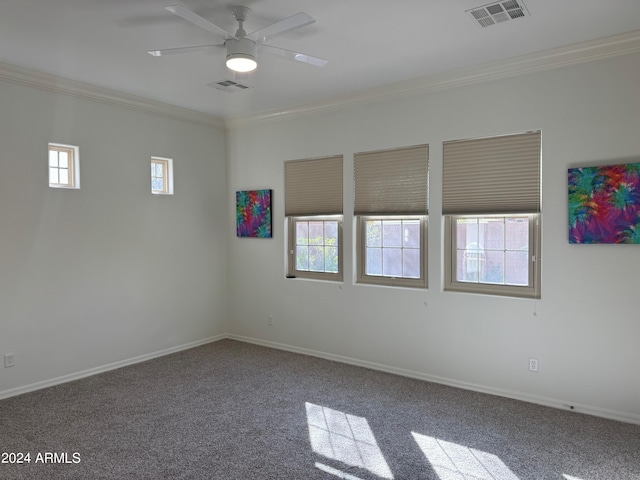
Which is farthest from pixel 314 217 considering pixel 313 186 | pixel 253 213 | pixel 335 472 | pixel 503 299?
pixel 335 472

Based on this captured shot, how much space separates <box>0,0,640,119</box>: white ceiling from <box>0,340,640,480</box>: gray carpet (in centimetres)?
283

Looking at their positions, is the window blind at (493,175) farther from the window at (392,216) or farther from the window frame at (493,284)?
the window at (392,216)

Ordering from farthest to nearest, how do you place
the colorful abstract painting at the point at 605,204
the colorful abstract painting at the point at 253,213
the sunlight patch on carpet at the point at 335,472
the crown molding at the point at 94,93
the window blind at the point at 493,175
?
the colorful abstract painting at the point at 253,213 < the crown molding at the point at 94,93 < the window blind at the point at 493,175 < the colorful abstract painting at the point at 605,204 < the sunlight patch on carpet at the point at 335,472

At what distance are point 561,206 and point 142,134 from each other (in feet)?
13.7

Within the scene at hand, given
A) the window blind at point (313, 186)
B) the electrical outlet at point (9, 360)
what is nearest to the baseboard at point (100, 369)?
the electrical outlet at point (9, 360)

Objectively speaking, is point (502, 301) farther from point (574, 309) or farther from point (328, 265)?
point (328, 265)

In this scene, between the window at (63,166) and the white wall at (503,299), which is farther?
the window at (63,166)

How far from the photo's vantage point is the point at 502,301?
3.91m

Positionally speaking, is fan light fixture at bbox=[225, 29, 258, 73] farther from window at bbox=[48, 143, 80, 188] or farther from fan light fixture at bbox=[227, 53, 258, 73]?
window at bbox=[48, 143, 80, 188]

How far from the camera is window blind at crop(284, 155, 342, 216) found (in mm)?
4957

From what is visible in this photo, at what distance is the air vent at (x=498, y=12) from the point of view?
112 inches

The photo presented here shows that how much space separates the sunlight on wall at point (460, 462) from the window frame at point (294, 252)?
2.21m

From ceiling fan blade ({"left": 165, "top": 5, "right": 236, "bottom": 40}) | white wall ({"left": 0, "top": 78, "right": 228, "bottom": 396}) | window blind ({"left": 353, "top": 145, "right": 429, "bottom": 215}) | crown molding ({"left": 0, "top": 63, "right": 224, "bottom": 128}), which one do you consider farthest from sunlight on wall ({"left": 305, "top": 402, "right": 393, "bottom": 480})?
crown molding ({"left": 0, "top": 63, "right": 224, "bottom": 128})

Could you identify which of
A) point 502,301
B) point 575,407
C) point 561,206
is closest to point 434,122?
point 561,206
